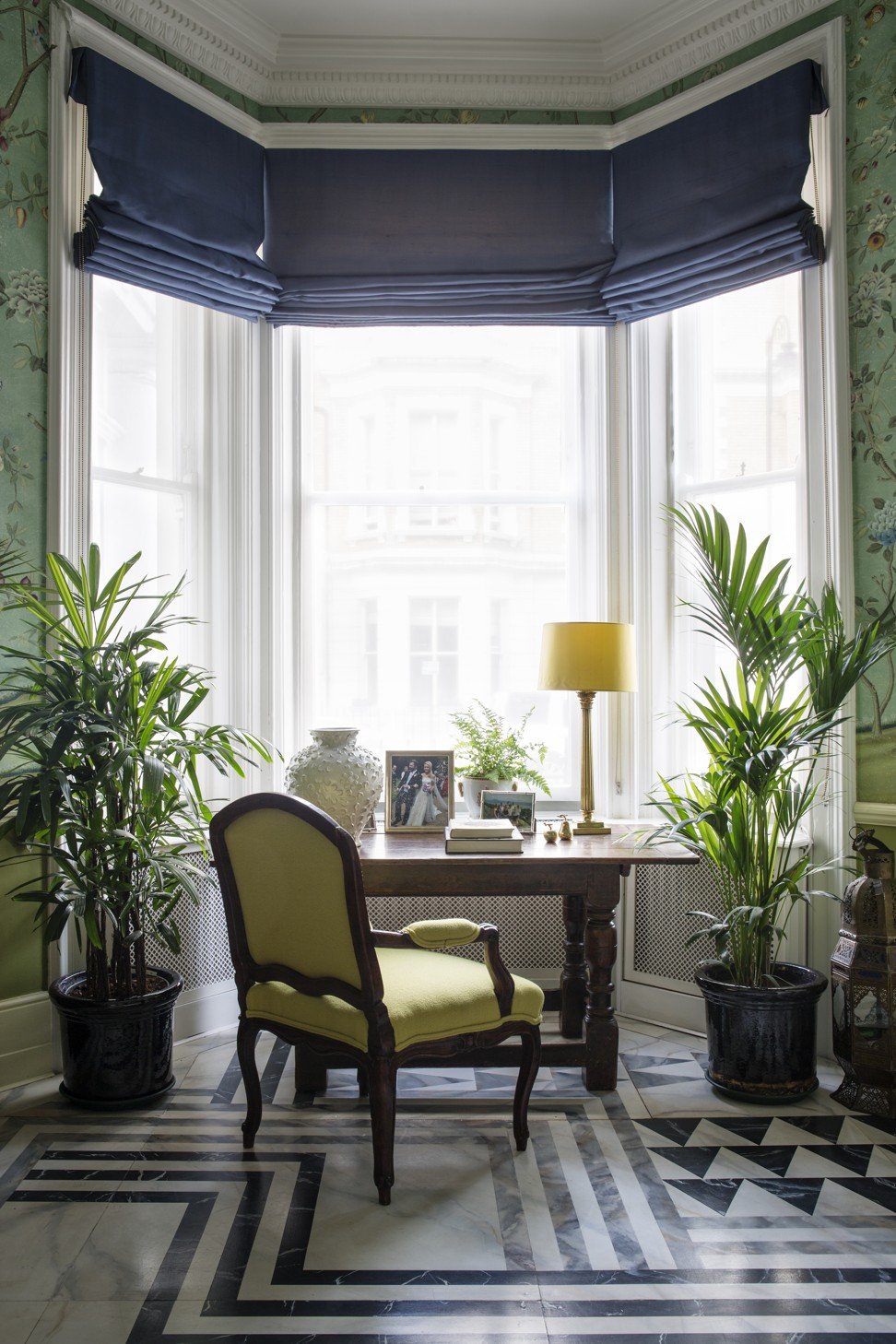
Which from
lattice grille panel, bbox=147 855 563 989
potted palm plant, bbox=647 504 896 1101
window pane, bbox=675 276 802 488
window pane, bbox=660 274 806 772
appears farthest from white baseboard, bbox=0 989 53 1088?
window pane, bbox=675 276 802 488

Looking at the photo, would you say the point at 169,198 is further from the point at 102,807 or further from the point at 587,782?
the point at 587,782

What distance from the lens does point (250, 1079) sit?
2.63 m

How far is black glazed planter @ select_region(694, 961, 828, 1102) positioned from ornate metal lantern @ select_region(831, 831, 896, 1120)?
0.30ft

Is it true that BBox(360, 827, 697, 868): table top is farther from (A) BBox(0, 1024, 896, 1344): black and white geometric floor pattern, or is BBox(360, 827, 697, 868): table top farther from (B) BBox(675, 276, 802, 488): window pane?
(B) BBox(675, 276, 802, 488): window pane

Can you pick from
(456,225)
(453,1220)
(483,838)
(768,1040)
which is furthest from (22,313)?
(768,1040)

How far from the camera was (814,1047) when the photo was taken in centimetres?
305

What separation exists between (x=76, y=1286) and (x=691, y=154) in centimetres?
368

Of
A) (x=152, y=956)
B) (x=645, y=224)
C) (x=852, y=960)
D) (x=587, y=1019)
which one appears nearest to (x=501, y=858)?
(x=587, y=1019)

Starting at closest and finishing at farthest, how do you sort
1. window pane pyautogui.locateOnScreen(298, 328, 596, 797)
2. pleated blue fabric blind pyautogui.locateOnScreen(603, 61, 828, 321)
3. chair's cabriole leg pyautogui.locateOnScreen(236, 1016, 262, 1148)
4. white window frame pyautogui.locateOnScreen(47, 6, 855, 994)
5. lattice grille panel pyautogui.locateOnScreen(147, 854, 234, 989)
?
1. chair's cabriole leg pyautogui.locateOnScreen(236, 1016, 262, 1148)
2. white window frame pyautogui.locateOnScreen(47, 6, 855, 994)
3. pleated blue fabric blind pyautogui.locateOnScreen(603, 61, 828, 321)
4. lattice grille panel pyautogui.locateOnScreen(147, 854, 234, 989)
5. window pane pyautogui.locateOnScreen(298, 328, 596, 797)

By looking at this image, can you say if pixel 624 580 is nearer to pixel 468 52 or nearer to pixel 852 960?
pixel 852 960

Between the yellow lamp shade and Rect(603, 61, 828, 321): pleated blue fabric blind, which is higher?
Rect(603, 61, 828, 321): pleated blue fabric blind

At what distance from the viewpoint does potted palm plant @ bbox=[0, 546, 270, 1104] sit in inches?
107

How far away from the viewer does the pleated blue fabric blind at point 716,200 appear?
10.7 feet

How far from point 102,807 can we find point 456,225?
93.7 inches
